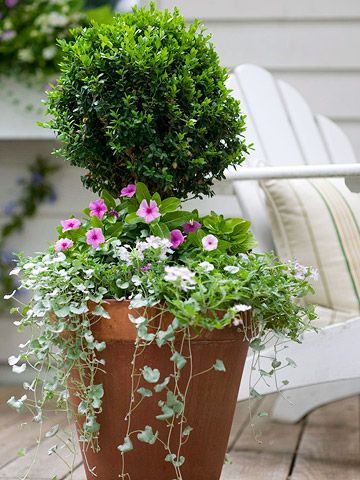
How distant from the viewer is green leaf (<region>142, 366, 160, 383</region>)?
1.23 metres

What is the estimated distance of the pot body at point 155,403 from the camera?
130cm

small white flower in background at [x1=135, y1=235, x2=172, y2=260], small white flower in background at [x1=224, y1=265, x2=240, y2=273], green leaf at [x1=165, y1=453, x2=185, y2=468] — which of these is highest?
small white flower in background at [x1=135, y1=235, x2=172, y2=260]

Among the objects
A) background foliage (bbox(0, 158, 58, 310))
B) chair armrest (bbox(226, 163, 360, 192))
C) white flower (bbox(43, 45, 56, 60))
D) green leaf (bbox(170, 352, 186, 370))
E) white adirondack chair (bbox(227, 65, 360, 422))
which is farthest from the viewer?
background foliage (bbox(0, 158, 58, 310))

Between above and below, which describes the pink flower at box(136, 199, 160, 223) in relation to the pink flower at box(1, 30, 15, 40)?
below

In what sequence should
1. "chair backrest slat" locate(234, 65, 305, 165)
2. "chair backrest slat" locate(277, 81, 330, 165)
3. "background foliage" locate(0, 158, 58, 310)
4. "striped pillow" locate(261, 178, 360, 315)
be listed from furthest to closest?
"background foliage" locate(0, 158, 58, 310) < "chair backrest slat" locate(277, 81, 330, 165) < "chair backrest slat" locate(234, 65, 305, 165) < "striped pillow" locate(261, 178, 360, 315)

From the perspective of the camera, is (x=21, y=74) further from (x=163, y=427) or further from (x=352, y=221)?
(x=163, y=427)

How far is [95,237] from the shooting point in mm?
1383

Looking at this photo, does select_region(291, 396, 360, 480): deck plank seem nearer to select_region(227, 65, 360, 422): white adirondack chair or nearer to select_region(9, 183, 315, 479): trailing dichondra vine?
select_region(227, 65, 360, 422): white adirondack chair

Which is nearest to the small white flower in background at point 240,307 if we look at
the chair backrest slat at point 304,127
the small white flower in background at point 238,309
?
the small white flower in background at point 238,309

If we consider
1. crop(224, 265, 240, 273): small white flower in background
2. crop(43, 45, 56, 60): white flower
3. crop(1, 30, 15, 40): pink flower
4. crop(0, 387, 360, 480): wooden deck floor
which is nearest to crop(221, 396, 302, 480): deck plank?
crop(0, 387, 360, 480): wooden deck floor

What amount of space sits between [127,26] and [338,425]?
1506 mm

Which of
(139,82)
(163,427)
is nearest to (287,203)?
(139,82)

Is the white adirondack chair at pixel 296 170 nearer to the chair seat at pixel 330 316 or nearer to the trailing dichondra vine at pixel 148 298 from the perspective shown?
the chair seat at pixel 330 316

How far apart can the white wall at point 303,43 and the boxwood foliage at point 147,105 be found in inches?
57.8
